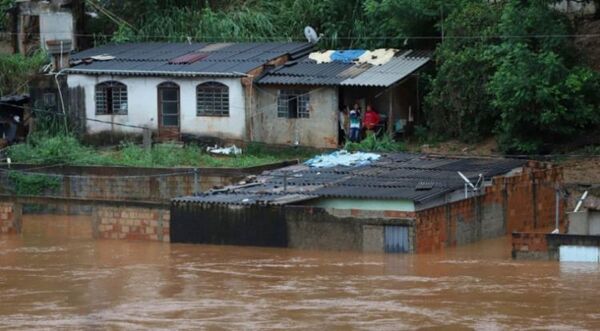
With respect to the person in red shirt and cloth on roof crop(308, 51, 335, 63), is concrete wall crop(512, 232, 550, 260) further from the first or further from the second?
cloth on roof crop(308, 51, 335, 63)

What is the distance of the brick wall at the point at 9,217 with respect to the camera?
3328cm

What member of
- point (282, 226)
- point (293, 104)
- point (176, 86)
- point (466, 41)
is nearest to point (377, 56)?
point (293, 104)

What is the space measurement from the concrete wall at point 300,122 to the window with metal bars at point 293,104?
11cm

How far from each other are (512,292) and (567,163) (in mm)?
10699

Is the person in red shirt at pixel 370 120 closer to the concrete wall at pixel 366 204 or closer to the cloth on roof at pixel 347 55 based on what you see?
the cloth on roof at pixel 347 55

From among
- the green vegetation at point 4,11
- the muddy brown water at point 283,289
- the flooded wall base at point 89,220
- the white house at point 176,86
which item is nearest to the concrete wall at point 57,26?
the white house at point 176,86

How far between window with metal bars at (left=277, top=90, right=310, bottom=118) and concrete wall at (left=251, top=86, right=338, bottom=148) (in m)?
0.11

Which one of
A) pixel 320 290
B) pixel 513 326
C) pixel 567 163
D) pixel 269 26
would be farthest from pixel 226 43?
pixel 513 326

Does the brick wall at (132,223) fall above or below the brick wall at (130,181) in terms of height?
below

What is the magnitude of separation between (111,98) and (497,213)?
13.5 meters

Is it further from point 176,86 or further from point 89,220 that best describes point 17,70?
point 89,220

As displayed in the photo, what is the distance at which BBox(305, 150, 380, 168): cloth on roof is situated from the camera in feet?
112

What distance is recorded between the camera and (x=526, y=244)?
2802 cm

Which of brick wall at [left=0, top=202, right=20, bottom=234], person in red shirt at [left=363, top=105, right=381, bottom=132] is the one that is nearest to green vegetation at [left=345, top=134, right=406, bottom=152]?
person in red shirt at [left=363, top=105, right=381, bottom=132]
